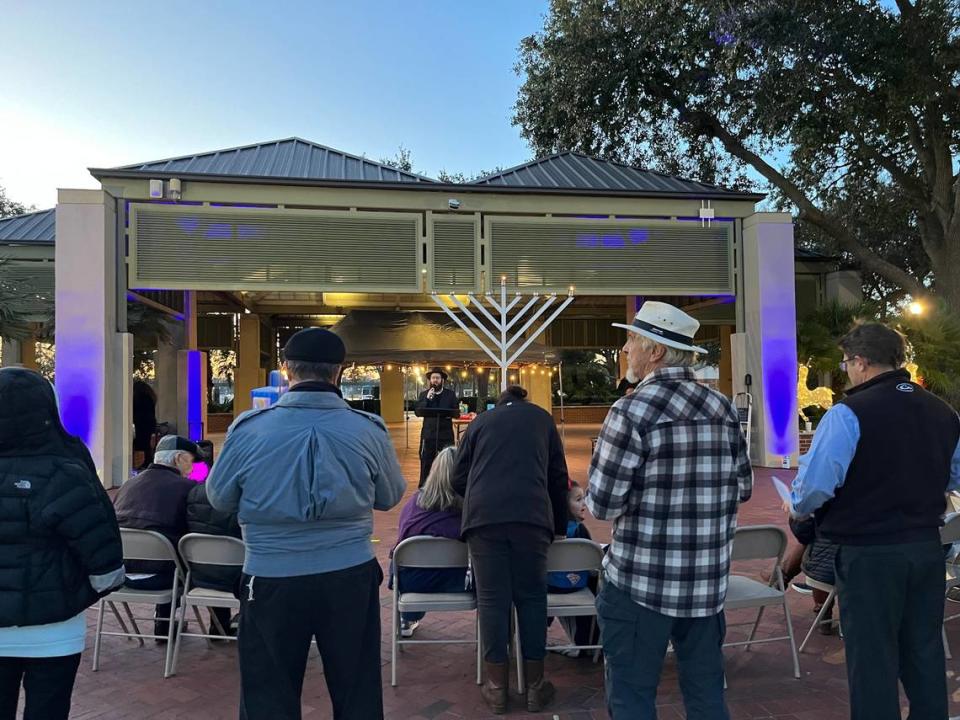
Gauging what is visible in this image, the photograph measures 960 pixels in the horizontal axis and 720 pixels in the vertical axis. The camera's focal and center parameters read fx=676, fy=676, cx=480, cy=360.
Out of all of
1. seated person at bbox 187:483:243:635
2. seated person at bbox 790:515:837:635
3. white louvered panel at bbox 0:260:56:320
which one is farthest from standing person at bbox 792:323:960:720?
white louvered panel at bbox 0:260:56:320

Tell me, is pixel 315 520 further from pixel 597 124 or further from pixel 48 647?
pixel 597 124

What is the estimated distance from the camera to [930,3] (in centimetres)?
1426

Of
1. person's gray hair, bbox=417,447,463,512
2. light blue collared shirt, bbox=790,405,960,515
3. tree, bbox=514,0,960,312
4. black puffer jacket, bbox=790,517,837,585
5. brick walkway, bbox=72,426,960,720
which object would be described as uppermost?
tree, bbox=514,0,960,312

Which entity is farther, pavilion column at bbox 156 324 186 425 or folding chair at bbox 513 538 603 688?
pavilion column at bbox 156 324 186 425

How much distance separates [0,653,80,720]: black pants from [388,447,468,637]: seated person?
5.75 ft

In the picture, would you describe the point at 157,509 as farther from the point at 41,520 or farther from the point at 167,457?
the point at 41,520

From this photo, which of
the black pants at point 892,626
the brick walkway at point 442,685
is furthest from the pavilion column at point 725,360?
the black pants at point 892,626

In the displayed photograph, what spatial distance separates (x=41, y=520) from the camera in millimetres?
2090

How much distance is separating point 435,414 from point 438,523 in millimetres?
5141

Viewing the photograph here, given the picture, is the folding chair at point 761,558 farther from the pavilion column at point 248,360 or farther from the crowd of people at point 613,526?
the pavilion column at point 248,360

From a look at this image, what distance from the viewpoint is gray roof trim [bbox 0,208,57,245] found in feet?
42.5

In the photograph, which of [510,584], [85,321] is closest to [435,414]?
[85,321]

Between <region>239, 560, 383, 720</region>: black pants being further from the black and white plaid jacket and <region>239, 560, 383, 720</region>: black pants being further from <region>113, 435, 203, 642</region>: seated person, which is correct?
<region>113, 435, 203, 642</region>: seated person

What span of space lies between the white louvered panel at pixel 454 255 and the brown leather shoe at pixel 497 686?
8489 millimetres
